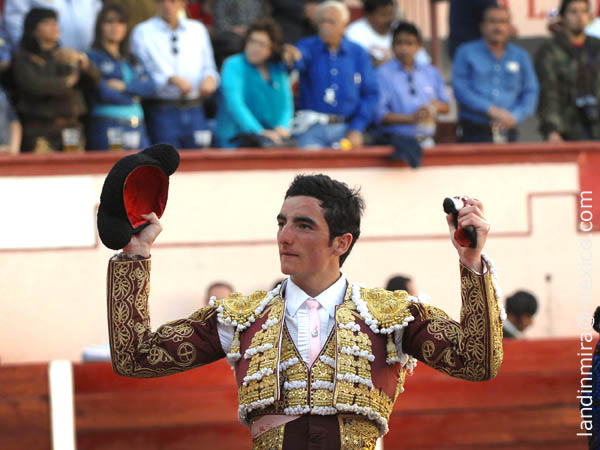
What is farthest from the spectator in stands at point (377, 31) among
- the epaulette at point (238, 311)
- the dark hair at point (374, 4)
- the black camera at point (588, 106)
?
the epaulette at point (238, 311)

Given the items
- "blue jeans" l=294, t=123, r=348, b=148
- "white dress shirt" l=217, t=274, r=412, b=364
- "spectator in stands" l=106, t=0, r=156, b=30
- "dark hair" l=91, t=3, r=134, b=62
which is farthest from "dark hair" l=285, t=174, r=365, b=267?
"spectator in stands" l=106, t=0, r=156, b=30

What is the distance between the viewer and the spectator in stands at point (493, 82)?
7152 mm

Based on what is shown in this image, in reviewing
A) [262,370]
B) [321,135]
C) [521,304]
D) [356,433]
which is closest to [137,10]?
[321,135]

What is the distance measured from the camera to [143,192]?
3.18 m

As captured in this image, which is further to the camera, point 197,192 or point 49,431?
point 197,192

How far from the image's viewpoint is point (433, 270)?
7082mm

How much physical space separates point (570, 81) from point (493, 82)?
0.53 meters

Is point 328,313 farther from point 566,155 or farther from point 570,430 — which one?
point 566,155

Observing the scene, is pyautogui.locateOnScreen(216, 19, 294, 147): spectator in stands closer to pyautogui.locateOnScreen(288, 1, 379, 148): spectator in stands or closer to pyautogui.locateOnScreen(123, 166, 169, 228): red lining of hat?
pyautogui.locateOnScreen(288, 1, 379, 148): spectator in stands

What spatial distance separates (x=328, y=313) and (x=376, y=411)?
0.92 feet

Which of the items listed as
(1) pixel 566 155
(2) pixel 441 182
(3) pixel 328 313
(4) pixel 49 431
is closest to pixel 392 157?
(2) pixel 441 182

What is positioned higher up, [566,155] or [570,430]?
[566,155]

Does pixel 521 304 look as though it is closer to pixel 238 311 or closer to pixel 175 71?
pixel 175 71

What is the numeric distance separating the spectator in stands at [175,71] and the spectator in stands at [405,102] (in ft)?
3.16
